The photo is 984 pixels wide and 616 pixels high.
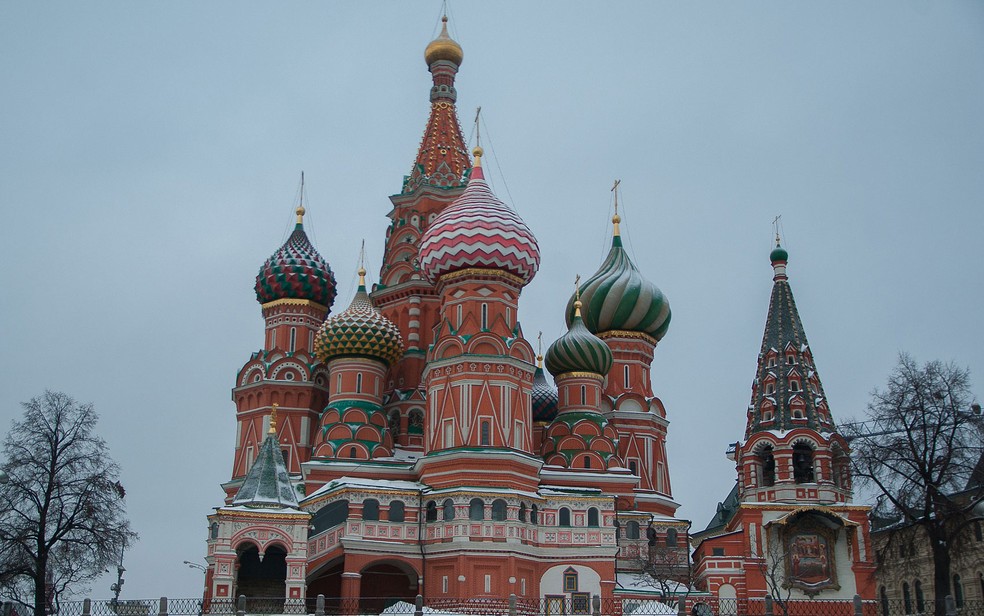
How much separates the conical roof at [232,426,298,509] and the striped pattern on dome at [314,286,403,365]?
796 centimetres

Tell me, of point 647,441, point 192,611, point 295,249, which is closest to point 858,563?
point 647,441

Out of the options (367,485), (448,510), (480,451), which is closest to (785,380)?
(480,451)

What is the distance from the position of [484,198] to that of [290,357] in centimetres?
1051

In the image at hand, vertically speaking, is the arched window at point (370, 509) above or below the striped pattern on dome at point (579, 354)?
below

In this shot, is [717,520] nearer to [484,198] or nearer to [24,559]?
[484,198]

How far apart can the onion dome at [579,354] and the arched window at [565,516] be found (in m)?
7.76

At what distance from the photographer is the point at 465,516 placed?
37156mm

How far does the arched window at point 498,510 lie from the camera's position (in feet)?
123

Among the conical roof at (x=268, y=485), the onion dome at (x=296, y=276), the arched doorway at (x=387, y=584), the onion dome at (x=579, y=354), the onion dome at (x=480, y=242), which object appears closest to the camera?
the conical roof at (x=268, y=485)

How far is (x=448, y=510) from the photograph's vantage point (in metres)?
37.7

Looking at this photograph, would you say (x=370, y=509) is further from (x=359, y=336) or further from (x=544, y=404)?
(x=544, y=404)

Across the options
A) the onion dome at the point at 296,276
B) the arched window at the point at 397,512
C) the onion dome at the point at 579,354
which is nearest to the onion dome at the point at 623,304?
the onion dome at the point at 579,354

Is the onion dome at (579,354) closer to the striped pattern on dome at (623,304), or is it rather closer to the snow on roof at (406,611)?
the striped pattern on dome at (623,304)

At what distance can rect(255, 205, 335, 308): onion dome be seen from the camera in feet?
157
